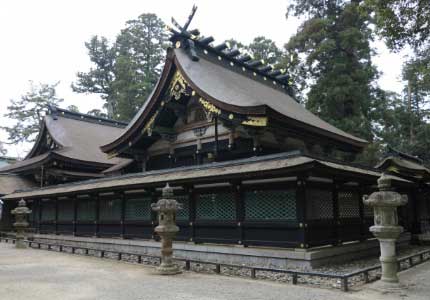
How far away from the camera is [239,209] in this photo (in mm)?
11969

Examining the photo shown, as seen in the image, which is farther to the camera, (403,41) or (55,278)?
(403,41)

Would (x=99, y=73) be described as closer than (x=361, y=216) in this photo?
No

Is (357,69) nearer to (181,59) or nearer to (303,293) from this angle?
(181,59)

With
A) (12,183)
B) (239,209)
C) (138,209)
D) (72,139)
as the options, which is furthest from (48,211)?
(239,209)

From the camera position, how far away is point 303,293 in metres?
7.67

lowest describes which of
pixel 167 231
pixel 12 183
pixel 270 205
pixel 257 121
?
pixel 167 231

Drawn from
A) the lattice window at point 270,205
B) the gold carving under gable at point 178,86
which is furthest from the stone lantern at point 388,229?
the gold carving under gable at point 178,86

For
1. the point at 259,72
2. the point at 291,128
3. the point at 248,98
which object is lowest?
the point at 291,128

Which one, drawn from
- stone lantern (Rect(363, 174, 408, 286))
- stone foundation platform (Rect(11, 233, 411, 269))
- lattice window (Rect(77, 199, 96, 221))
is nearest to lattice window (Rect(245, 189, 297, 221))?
stone foundation platform (Rect(11, 233, 411, 269))

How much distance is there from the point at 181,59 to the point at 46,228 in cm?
1317

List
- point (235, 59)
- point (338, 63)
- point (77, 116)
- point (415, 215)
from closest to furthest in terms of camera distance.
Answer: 1. point (415, 215)
2. point (235, 59)
3. point (338, 63)
4. point (77, 116)

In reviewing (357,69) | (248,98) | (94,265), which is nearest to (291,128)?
(248,98)

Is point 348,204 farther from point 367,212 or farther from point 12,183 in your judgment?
point 12,183

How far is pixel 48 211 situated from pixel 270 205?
1569 cm
